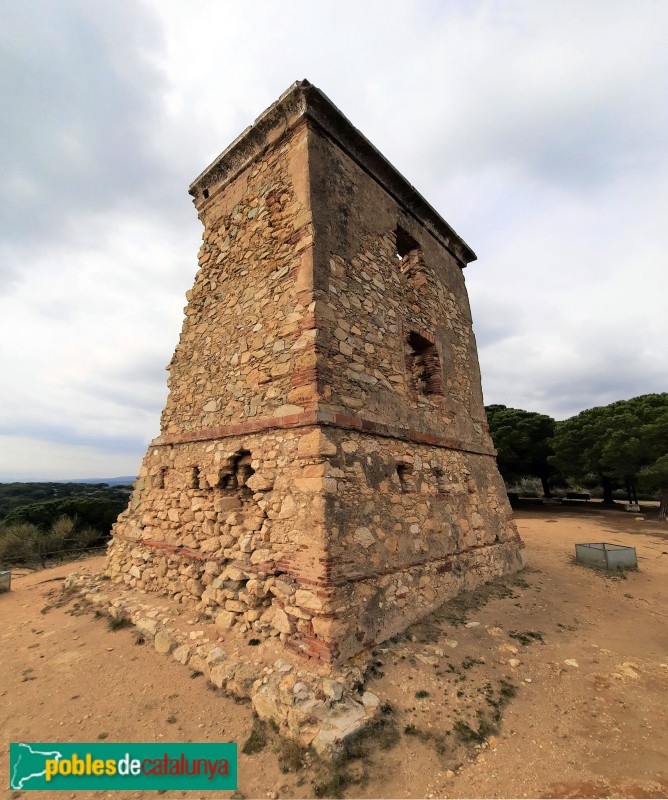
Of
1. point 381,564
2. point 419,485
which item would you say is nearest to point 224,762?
point 381,564

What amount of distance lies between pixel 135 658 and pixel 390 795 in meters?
3.54

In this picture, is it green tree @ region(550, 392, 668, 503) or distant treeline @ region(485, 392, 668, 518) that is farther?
distant treeline @ region(485, 392, 668, 518)

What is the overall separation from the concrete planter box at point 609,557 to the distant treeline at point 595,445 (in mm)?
11552

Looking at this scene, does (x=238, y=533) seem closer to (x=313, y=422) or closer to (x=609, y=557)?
(x=313, y=422)

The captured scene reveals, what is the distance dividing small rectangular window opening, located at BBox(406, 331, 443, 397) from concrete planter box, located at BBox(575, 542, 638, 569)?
570 cm

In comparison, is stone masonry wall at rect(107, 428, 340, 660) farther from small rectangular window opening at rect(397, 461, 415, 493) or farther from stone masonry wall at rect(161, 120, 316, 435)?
small rectangular window opening at rect(397, 461, 415, 493)

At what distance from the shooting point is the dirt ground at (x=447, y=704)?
2916 mm

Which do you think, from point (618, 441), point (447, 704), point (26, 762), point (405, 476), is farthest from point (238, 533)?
point (618, 441)

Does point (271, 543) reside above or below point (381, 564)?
above

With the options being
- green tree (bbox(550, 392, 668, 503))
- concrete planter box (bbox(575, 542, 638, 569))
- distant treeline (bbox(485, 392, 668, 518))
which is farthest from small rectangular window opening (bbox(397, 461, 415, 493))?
green tree (bbox(550, 392, 668, 503))

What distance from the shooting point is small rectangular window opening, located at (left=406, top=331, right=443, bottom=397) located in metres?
7.33

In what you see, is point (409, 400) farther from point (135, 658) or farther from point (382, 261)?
point (135, 658)

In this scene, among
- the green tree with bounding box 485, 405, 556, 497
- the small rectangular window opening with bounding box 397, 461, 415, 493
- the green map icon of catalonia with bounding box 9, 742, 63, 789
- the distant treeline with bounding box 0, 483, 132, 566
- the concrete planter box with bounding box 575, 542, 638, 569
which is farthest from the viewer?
the green tree with bounding box 485, 405, 556, 497

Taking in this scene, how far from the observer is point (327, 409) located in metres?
4.74
